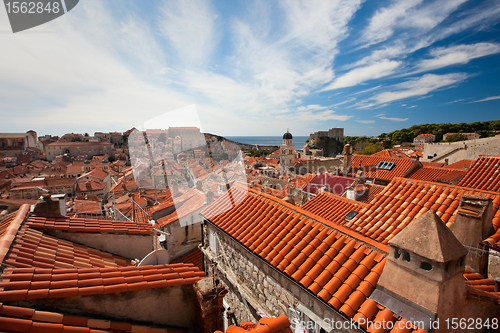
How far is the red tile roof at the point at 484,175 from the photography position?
288 inches

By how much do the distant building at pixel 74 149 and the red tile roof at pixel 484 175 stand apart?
10225 cm

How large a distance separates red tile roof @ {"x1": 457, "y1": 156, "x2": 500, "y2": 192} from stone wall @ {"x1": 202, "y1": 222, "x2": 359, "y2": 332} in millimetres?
8137

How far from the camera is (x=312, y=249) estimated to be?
12.8 feet

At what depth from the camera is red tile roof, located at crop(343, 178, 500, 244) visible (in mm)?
5062

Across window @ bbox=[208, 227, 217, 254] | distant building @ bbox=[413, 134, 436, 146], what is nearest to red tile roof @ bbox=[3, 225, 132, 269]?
window @ bbox=[208, 227, 217, 254]

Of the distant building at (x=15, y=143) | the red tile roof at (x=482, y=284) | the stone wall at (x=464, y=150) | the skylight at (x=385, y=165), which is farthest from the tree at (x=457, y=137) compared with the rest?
the distant building at (x=15, y=143)

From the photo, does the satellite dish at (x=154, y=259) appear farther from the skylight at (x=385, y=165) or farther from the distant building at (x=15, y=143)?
the distant building at (x=15, y=143)

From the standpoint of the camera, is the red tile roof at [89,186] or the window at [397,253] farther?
the red tile roof at [89,186]

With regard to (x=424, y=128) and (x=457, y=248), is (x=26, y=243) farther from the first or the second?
(x=424, y=128)

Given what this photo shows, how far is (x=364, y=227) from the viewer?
5559 millimetres

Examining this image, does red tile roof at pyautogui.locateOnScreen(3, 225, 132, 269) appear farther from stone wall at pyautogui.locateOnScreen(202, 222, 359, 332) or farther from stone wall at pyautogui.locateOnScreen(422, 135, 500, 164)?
stone wall at pyautogui.locateOnScreen(422, 135, 500, 164)

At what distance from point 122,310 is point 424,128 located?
89.5m

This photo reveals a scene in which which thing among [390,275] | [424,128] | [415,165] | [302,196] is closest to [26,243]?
[390,275]

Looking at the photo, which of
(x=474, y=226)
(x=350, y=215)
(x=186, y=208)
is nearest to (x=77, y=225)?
(x=186, y=208)
